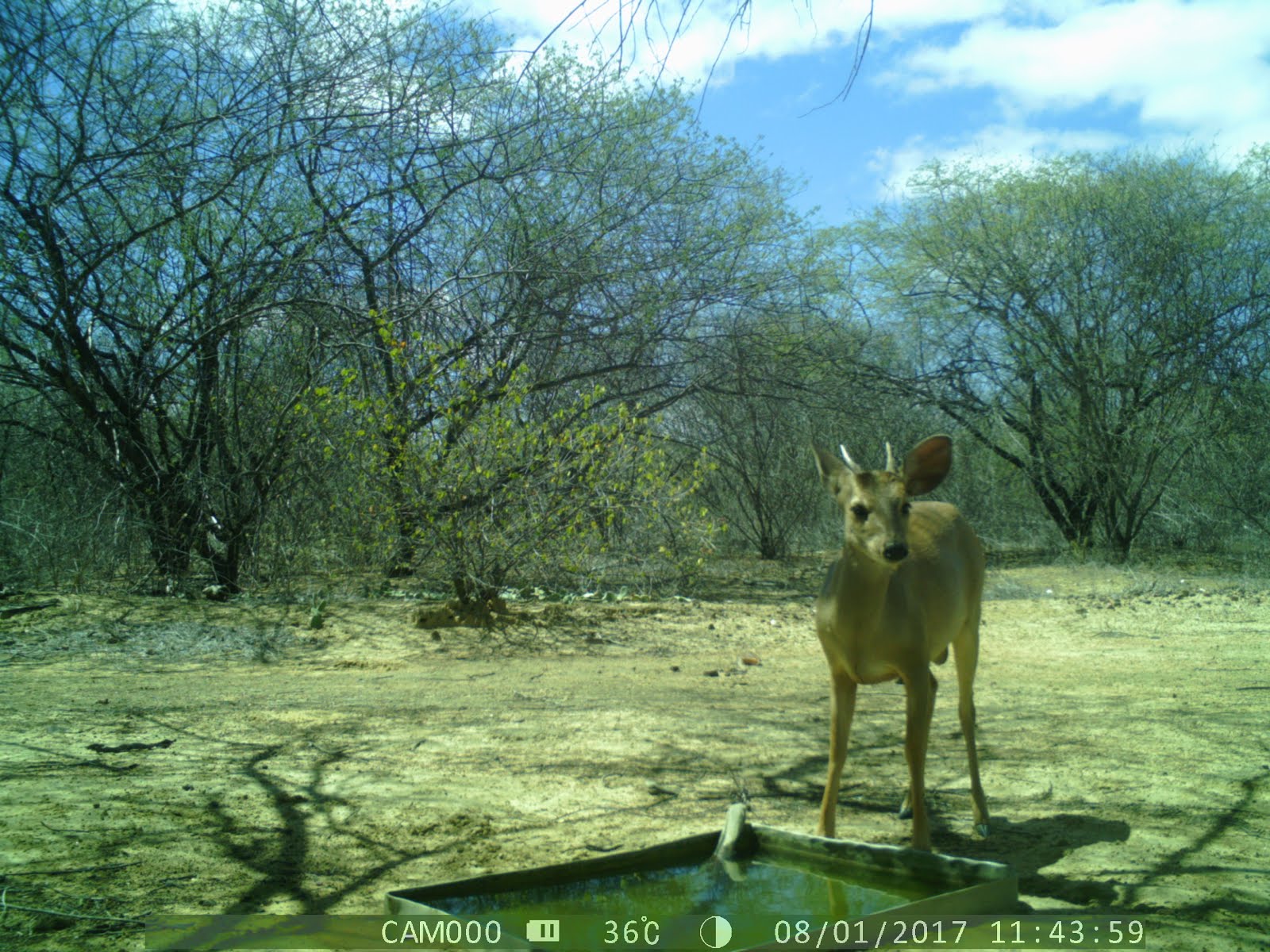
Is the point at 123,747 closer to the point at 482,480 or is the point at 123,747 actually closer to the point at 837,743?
the point at 837,743

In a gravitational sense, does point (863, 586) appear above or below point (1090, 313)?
below

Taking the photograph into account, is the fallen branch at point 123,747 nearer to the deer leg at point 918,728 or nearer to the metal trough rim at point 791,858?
the metal trough rim at point 791,858

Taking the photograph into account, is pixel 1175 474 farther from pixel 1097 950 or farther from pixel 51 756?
pixel 51 756

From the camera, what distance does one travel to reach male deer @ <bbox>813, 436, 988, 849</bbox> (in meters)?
4.30

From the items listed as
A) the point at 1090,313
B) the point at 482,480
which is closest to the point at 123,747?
the point at 482,480

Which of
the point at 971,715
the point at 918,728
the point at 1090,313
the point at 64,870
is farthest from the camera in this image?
the point at 1090,313

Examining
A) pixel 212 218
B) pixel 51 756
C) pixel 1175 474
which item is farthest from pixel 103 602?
pixel 1175 474

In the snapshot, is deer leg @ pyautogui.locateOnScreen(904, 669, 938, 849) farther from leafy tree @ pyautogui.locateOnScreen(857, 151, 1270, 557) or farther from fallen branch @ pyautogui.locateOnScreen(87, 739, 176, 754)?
leafy tree @ pyautogui.locateOnScreen(857, 151, 1270, 557)

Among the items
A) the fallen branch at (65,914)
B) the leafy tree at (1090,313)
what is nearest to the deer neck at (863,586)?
the fallen branch at (65,914)

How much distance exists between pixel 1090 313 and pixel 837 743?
15.6 meters

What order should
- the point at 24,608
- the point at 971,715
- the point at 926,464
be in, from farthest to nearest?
the point at 24,608
the point at 971,715
the point at 926,464

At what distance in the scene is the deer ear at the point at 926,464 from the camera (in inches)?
179

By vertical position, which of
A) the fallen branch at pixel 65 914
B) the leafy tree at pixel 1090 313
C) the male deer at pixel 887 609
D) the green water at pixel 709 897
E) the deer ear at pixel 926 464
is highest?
the leafy tree at pixel 1090 313

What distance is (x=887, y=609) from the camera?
4.38m
